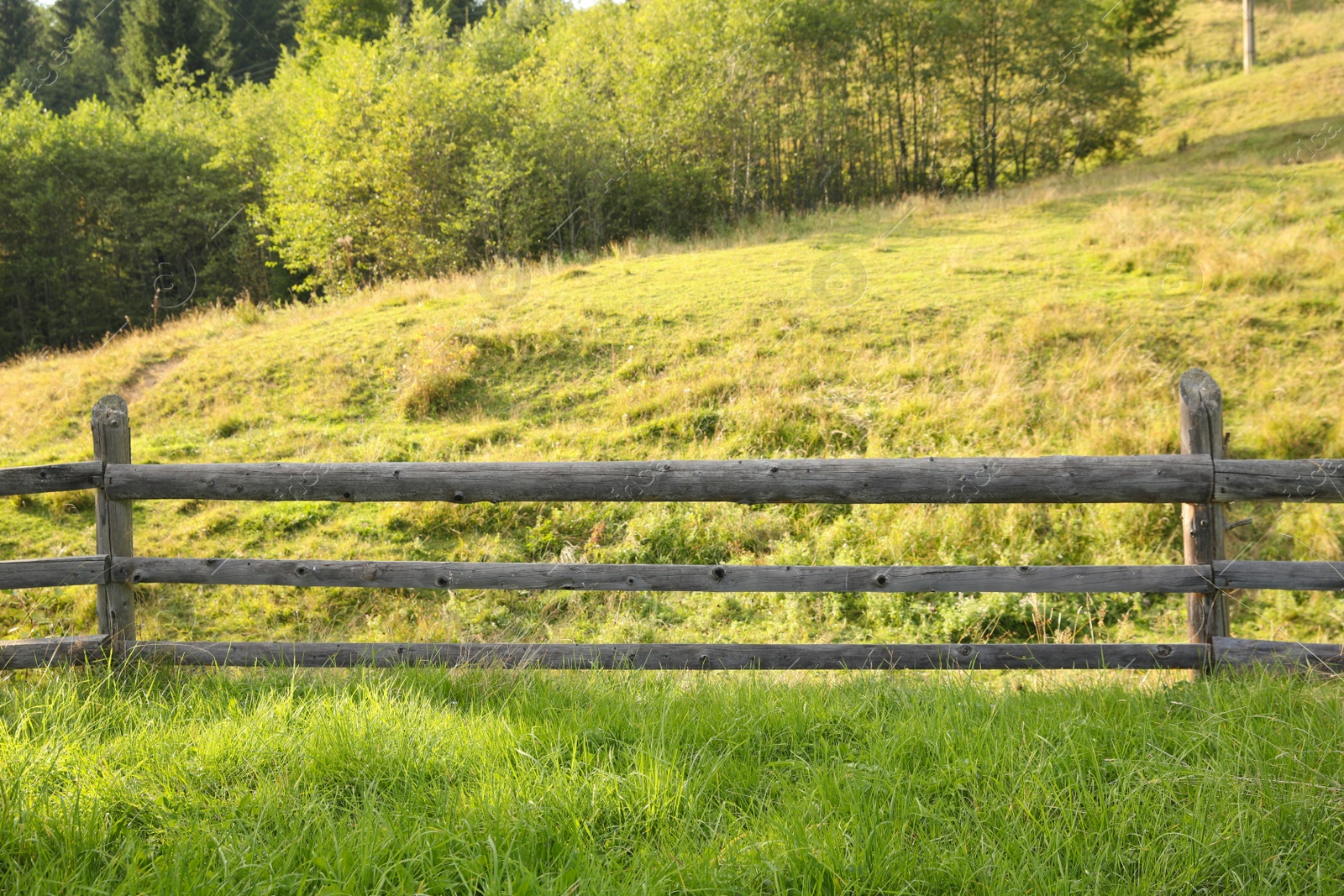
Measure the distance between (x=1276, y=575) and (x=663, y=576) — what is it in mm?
3299

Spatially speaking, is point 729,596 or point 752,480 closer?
point 752,480

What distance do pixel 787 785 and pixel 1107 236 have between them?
14873 millimetres

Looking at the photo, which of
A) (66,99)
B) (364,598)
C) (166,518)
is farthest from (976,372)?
(66,99)

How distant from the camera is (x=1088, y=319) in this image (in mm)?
10984

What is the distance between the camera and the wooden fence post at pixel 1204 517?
420 centimetres

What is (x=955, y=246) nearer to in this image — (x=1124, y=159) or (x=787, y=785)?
(x=787, y=785)

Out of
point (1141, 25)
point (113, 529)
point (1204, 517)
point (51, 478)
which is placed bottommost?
point (1204, 517)

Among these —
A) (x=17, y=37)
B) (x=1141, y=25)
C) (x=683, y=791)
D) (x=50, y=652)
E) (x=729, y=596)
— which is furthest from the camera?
(x=17, y=37)

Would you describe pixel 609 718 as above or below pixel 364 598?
above

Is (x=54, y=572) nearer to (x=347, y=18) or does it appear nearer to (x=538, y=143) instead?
(x=538, y=143)

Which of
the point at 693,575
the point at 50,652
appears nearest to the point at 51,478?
the point at 50,652

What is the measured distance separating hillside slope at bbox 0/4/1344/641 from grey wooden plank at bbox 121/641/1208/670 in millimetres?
1495

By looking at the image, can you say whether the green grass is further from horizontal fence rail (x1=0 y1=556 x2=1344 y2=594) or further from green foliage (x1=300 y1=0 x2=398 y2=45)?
green foliage (x1=300 y1=0 x2=398 y2=45)

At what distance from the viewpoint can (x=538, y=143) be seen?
2388 centimetres
